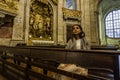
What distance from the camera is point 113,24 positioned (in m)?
21.3

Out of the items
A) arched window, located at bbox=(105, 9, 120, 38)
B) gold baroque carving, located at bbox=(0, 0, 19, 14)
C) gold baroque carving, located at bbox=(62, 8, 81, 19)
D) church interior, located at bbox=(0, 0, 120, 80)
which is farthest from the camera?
arched window, located at bbox=(105, 9, 120, 38)

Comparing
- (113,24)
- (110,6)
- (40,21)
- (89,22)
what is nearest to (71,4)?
(89,22)

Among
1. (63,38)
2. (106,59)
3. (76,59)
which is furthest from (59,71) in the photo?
(63,38)

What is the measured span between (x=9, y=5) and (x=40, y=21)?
10.2 feet

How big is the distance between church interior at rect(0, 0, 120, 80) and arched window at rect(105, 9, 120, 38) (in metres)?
2.36

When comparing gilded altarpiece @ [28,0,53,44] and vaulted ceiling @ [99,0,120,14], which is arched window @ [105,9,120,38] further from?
gilded altarpiece @ [28,0,53,44]

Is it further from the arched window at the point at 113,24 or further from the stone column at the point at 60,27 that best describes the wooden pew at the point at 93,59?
the arched window at the point at 113,24

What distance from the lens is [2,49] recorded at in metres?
5.04

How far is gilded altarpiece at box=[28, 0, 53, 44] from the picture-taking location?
367 inches

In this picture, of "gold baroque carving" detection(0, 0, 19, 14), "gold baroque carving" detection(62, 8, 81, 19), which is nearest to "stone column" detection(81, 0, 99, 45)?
"gold baroque carving" detection(62, 8, 81, 19)

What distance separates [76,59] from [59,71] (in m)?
0.34

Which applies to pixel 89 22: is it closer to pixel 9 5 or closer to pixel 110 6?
pixel 9 5

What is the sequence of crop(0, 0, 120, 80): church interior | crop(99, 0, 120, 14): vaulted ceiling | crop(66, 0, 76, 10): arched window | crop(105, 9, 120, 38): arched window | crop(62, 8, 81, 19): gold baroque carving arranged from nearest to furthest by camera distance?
crop(0, 0, 120, 80): church interior < crop(62, 8, 81, 19): gold baroque carving < crop(66, 0, 76, 10): arched window < crop(99, 0, 120, 14): vaulted ceiling < crop(105, 9, 120, 38): arched window

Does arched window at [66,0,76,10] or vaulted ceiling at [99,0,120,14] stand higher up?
vaulted ceiling at [99,0,120,14]
